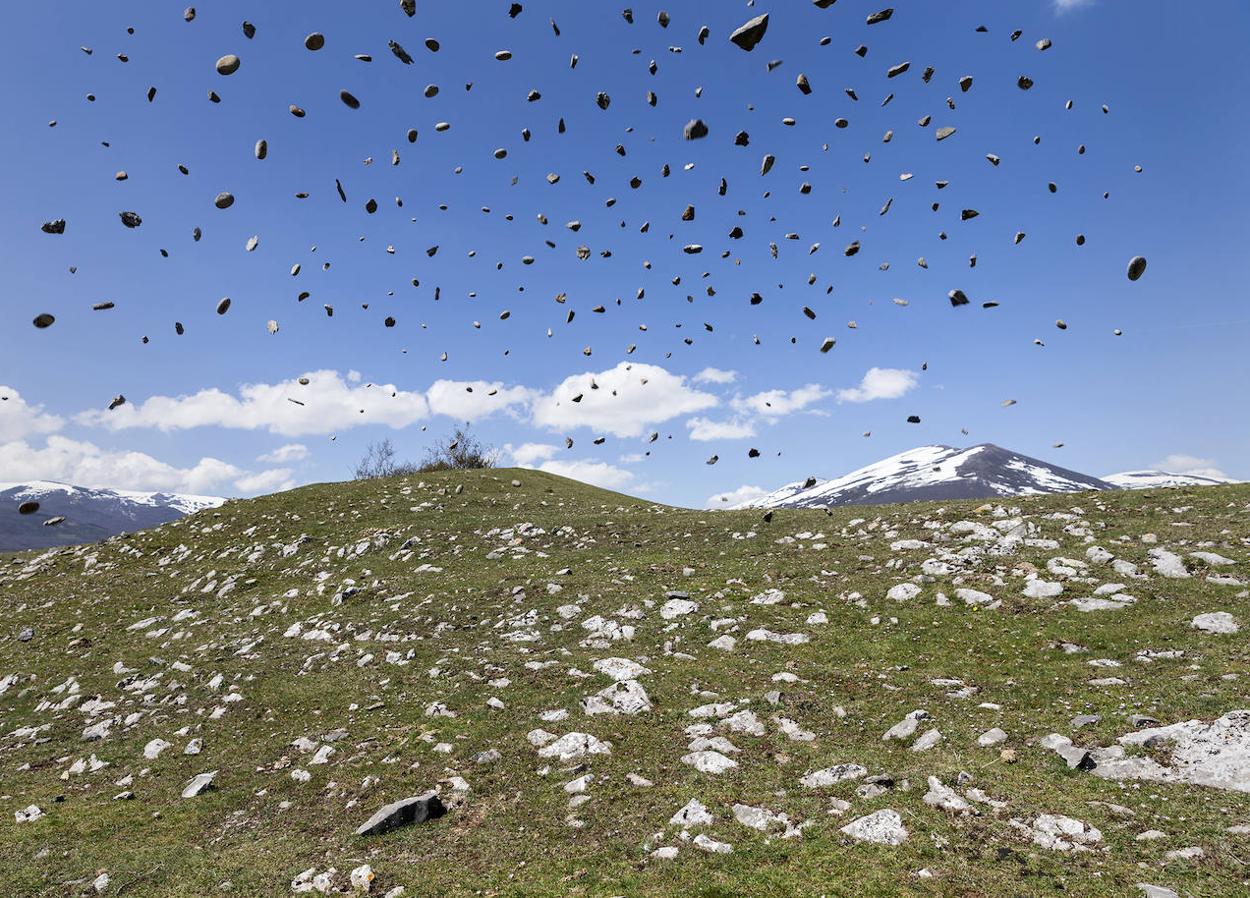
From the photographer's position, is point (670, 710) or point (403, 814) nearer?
point (403, 814)

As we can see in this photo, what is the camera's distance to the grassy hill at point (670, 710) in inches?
304

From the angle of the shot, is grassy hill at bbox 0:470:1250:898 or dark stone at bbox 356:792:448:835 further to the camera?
dark stone at bbox 356:792:448:835

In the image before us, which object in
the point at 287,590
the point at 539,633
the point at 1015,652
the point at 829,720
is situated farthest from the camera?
the point at 287,590

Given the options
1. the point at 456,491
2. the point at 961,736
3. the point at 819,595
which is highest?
the point at 456,491

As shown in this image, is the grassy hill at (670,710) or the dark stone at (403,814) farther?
the dark stone at (403,814)

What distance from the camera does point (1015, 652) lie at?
1304 centimetres

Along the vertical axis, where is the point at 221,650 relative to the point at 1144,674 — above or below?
above

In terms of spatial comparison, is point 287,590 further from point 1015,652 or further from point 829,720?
point 1015,652

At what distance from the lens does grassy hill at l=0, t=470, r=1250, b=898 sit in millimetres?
7730

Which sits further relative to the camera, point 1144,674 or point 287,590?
point 287,590

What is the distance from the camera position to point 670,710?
39.5ft

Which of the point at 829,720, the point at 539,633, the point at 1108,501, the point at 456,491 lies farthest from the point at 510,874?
the point at 456,491

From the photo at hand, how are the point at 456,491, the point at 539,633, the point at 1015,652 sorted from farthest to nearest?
1. the point at 456,491
2. the point at 539,633
3. the point at 1015,652

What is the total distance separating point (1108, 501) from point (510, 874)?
2293cm
